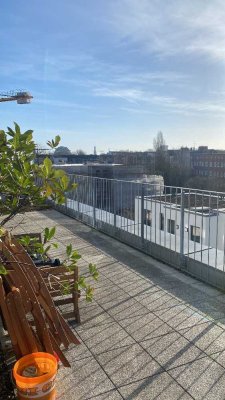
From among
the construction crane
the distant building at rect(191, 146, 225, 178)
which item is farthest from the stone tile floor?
the construction crane

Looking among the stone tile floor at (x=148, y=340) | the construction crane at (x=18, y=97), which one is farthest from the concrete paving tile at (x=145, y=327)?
the construction crane at (x=18, y=97)

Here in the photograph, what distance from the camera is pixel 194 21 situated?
852 cm

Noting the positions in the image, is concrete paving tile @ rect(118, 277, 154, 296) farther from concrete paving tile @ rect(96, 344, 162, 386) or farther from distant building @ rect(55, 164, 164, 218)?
distant building @ rect(55, 164, 164, 218)

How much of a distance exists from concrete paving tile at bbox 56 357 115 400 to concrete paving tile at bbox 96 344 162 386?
0.21ft

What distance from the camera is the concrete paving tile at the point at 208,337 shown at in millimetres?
2871

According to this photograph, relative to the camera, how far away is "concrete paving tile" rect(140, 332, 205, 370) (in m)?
2.69

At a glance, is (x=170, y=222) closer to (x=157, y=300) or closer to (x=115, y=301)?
(x=157, y=300)

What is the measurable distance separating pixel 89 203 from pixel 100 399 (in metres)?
5.78

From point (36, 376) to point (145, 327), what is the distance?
137 centimetres

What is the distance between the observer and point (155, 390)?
237 cm

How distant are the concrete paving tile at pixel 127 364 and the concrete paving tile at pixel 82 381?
64 mm

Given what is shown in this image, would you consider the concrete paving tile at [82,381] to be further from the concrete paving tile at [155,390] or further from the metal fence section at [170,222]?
the metal fence section at [170,222]

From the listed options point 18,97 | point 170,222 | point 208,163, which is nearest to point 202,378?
point 170,222

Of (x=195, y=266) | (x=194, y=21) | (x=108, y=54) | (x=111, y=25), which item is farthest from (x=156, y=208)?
(x=108, y=54)
